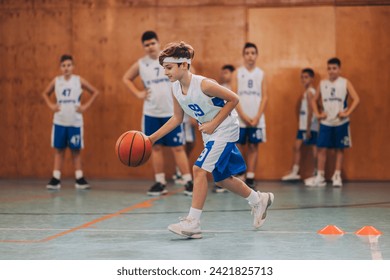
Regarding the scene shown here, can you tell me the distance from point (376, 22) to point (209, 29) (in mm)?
2586

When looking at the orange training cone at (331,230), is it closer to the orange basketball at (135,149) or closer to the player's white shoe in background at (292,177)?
the orange basketball at (135,149)

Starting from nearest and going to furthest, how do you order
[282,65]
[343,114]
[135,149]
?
1. [135,149]
2. [343,114]
3. [282,65]

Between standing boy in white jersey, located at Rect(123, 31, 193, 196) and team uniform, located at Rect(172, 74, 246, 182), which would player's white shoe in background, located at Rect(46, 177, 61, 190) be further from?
team uniform, located at Rect(172, 74, 246, 182)

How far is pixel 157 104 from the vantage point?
9156 mm

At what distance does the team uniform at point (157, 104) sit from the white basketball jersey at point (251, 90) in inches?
46.5

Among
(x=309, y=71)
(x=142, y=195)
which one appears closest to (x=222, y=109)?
(x=142, y=195)

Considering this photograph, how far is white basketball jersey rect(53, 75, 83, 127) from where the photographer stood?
33.1ft

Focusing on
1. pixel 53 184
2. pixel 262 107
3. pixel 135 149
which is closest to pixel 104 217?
pixel 135 149

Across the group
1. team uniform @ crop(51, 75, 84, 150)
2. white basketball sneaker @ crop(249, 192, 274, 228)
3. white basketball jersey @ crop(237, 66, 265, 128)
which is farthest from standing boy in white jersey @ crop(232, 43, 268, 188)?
white basketball sneaker @ crop(249, 192, 274, 228)

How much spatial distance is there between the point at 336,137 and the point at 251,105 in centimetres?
141

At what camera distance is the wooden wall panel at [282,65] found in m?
11.4

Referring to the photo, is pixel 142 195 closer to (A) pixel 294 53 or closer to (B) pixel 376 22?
(A) pixel 294 53

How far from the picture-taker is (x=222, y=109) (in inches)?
224

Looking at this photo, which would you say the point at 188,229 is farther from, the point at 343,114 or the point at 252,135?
the point at 343,114
